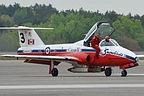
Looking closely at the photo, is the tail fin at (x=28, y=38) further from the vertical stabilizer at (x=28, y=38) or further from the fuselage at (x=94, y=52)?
the fuselage at (x=94, y=52)

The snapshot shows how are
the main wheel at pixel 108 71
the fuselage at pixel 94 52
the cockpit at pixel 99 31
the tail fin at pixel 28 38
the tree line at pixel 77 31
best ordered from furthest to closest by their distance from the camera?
the tree line at pixel 77 31, the tail fin at pixel 28 38, the cockpit at pixel 99 31, the main wheel at pixel 108 71, the fuselage at pixel 94 52

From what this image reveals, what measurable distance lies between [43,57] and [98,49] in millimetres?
2725

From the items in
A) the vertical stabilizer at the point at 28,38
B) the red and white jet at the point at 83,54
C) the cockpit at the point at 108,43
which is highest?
the vertical stabilizer at the point at 28,38

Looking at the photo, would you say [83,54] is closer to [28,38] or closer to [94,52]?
[94,52]

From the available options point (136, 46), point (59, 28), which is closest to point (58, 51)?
point (136, 46)

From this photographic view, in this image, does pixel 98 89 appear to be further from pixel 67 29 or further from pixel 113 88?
pixel 67 29

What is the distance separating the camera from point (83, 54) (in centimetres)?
3762

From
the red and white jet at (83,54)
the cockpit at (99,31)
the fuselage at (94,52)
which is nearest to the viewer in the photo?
the fuselage at (94,52)

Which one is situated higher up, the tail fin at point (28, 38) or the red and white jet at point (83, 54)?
the tail fin at point (28, 38)

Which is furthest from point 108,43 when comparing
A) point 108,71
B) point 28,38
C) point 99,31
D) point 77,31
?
point 77,31

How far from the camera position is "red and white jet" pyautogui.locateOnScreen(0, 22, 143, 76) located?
36438 mm

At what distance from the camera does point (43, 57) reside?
37.2m

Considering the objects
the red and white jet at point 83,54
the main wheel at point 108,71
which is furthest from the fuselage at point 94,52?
the main wheel at point 108,71

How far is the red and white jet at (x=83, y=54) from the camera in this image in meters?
36.4
